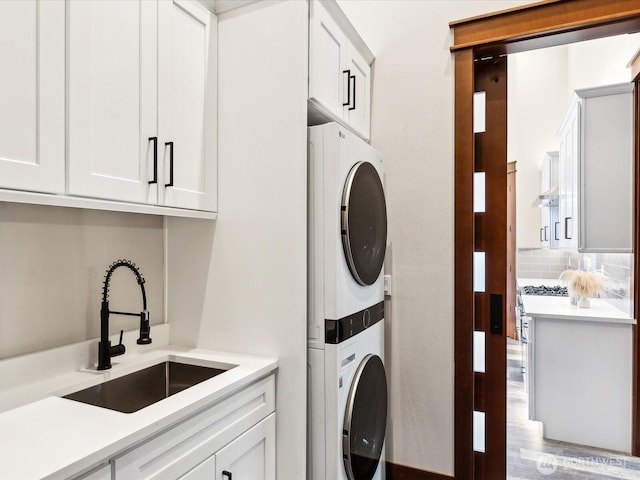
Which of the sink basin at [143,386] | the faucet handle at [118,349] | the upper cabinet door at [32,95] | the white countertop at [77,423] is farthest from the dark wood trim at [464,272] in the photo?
the upper cabinet door at [32,95]

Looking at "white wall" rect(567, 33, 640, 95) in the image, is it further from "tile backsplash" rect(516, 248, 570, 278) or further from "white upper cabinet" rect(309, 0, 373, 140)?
"tile backsplash" rect(516, 248, 570, 278)

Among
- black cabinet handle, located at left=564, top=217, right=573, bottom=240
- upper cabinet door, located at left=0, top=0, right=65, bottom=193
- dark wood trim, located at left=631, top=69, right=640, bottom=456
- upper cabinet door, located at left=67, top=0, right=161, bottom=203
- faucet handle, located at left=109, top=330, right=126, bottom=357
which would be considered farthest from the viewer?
black cabinet handle, located at left=564, top=217, right=573, bottom=240

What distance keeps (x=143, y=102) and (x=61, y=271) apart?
2.11 feet

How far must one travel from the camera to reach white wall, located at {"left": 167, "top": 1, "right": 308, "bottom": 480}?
153 cm

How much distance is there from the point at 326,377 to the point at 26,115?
1.25 m

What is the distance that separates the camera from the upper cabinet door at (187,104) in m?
1.42

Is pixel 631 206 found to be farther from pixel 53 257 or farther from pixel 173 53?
pixel 53 257

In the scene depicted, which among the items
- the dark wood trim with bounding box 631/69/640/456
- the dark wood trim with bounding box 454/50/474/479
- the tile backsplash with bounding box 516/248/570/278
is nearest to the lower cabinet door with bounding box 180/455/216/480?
the dark wood trim with bounding box 454/50/474/479

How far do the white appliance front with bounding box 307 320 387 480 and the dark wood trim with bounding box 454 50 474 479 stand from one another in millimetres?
557

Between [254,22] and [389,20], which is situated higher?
[389,20]

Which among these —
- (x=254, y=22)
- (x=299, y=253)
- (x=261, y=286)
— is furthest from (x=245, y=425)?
(x=254, y=22)

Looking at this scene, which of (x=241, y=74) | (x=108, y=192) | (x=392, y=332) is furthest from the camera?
(x=392, y=332)

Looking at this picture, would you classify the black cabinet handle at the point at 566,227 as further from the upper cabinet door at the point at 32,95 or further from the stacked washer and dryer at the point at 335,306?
the upper cabinet door at the point at 32,95

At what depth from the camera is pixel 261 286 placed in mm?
1602
